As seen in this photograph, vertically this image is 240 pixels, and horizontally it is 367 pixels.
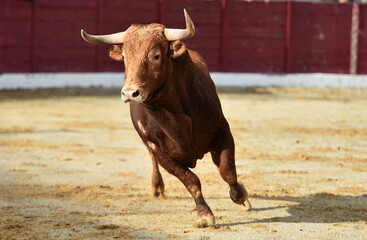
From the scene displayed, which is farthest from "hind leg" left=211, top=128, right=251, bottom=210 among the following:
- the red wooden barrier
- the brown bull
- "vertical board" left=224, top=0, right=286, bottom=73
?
"vertical board" left=224, top=0, right=286, bottom=73

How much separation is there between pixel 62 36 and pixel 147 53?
968 cm

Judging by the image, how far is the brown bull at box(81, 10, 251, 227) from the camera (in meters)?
4.01

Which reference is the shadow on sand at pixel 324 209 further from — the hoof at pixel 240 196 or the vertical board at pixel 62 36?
the vertical board at pixel 62 36

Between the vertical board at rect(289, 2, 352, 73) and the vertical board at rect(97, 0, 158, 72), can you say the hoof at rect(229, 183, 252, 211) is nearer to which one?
the vertical board at rect(97, 0, 158, 72)

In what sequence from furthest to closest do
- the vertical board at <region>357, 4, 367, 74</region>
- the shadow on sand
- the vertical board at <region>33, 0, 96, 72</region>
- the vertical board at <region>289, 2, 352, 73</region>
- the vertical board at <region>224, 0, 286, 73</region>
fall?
the vertical board at <region>357, 4, 367, 74</region>
the vertical board at <region>289, 2, 352, 73</region>
the vertical board at <region>224, 0, 286, 73</region>
the vertical board at <region>33, 0, 96, 72</region>
the shadow on sand

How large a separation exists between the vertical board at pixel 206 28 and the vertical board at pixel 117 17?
1.83ft

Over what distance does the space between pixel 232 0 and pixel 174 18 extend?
1134 millimetres

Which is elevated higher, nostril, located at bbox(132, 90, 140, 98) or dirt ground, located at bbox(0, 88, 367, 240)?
nostril, located at bbox(132, 90, 140, 98)

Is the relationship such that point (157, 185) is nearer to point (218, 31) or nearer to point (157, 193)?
point (157, 193)

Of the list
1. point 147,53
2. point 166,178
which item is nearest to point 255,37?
point 166,178

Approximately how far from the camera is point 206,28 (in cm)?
1442

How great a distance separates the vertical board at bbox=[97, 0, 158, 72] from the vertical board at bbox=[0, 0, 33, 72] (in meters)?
1.18

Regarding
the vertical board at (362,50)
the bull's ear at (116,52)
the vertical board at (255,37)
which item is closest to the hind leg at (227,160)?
the bull's ear at (116,52)

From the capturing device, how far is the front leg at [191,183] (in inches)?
167
